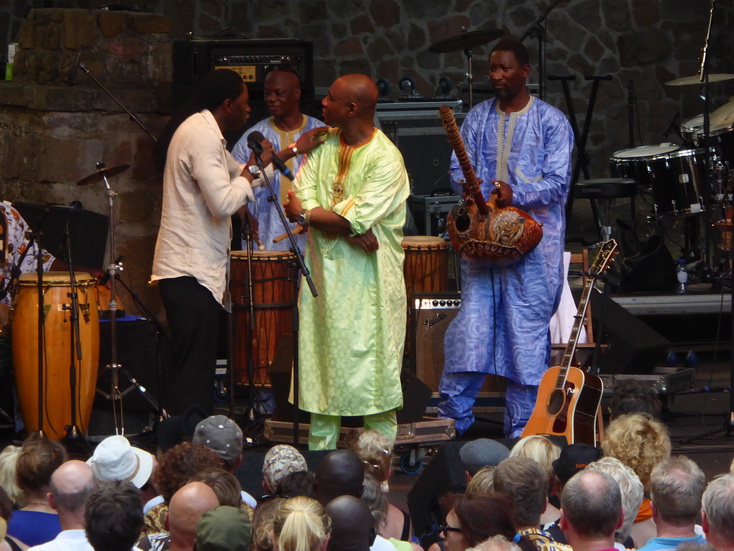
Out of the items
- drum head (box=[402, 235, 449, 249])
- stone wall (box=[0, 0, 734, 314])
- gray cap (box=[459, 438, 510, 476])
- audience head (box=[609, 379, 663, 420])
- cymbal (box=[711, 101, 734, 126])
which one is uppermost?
stone wall (box=[0, 0, 734, 314])

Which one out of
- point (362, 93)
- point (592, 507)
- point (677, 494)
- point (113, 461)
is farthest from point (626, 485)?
point (362, 93)

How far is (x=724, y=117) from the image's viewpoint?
974cm

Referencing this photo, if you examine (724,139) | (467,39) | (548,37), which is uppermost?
(548,37)

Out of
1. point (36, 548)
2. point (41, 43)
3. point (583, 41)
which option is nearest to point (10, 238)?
point (41, 43)

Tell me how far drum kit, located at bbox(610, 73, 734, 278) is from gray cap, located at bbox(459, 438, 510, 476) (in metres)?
4.92

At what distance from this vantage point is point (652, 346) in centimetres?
772

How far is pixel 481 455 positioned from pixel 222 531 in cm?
145

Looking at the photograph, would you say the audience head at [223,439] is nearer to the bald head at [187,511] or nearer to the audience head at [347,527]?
the bald head at [187,511]

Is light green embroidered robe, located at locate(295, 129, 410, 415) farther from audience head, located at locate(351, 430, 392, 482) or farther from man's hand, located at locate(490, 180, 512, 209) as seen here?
audience head, located at locate(351, 430, 392, 482)

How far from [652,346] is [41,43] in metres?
4.26

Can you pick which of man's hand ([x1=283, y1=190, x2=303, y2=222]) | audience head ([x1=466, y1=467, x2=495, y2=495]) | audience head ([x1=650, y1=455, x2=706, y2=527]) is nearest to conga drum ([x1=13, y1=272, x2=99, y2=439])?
man's hand ([x1=283, y1=190, x2=303, y2=222])

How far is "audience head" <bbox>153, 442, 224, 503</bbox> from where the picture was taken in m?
4.30

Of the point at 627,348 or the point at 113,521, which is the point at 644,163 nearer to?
the point at 627,348

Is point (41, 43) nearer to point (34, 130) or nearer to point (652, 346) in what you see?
point (34, 130)
